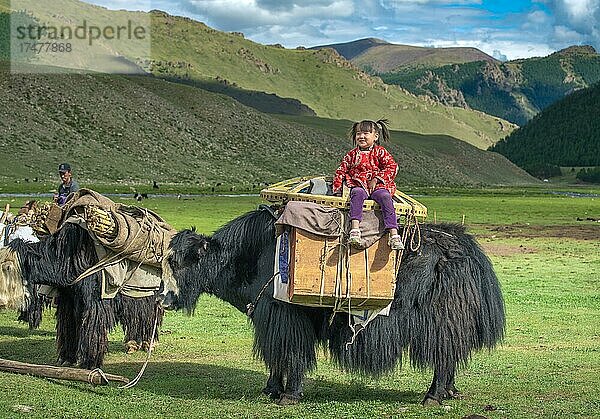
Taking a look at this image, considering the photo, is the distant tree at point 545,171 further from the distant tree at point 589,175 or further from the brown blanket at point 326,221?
the brown blanket at point 326,221

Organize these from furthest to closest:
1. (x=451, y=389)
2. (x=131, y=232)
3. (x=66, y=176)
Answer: (x=66, y=176), (x=131, y=232), (x=451, y=389)

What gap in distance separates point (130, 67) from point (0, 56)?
30.4 metres

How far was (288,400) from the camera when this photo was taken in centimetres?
753

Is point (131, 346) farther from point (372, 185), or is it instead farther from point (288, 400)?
point (372, 185)


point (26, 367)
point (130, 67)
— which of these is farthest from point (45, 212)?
point (130, 67)

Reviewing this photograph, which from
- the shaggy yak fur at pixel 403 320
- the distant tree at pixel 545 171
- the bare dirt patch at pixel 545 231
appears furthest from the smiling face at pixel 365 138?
the distant tree at pixel 545 171

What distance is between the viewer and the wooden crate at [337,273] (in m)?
7.21

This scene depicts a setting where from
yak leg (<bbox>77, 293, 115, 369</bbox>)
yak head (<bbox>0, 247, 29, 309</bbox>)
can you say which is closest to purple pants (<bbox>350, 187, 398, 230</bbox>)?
yak leg (<bbox>77, 293, 115, 369</bbox>)

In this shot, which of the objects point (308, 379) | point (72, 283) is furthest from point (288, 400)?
point (72, 283)

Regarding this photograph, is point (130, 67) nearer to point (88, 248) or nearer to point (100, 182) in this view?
point (100, 182)

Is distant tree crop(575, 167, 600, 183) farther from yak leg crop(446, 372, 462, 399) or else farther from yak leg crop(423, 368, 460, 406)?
yak leg crop(423, 368, 460, 406)

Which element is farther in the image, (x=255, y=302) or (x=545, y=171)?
(x=545, y=171)

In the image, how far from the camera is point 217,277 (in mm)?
7977

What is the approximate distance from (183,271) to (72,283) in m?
1.54
